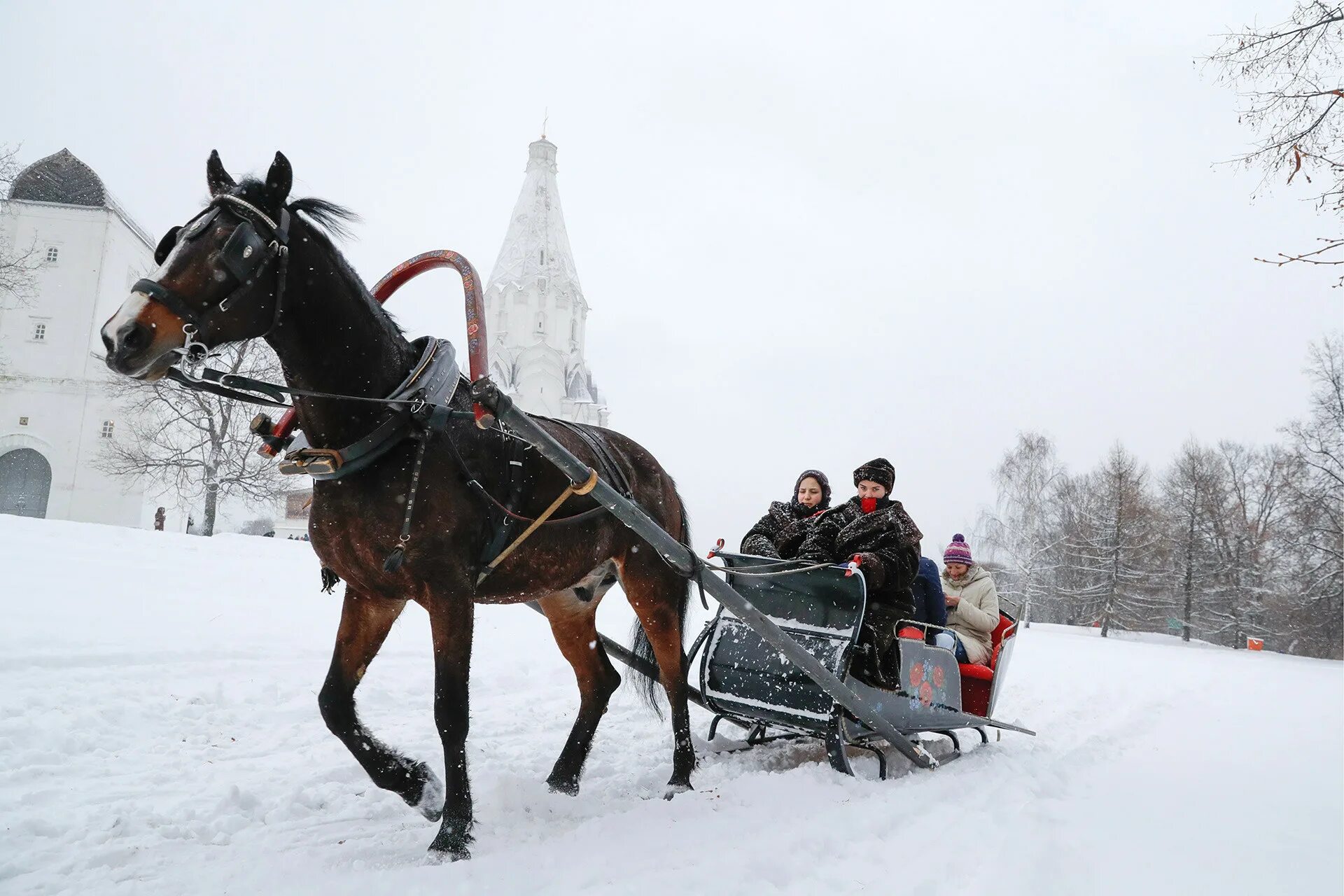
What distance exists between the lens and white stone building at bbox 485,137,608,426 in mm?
49406

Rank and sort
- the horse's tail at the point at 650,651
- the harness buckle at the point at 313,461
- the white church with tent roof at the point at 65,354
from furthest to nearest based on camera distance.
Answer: the white church with tent roof at the point at 65,354, the horse's tail at the point at 650,651, the harness buckle at the point at 313,461

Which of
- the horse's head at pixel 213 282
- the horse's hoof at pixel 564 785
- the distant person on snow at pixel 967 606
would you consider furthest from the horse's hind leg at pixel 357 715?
the distant person on snow at pixel 967 606

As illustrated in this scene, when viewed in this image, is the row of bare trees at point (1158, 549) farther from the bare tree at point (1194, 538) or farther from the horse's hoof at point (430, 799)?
the horse's hoof at point (430, 799)

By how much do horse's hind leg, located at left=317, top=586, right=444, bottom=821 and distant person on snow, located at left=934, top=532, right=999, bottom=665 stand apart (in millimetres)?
3409

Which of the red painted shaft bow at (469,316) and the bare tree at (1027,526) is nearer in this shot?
the red painted shaft bow at (469,316)

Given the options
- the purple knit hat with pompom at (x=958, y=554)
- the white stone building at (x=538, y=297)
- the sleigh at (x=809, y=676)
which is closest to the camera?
the sleigh at (x=809, y=676)

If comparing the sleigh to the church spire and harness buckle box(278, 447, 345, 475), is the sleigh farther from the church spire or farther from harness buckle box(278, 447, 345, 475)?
the church spire

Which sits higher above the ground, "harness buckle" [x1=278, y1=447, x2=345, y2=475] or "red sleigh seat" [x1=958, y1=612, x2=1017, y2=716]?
"harness buckle" [x1=278, y1=447, x2=345, y2=475]

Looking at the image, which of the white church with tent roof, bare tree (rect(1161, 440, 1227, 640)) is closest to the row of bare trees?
bare tree (rect(1161, 440, 1227, 640))

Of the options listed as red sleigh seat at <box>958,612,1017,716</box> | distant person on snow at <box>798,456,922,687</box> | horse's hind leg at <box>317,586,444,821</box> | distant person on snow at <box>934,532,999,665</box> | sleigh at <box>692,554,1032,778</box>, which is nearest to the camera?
horse's hind leg at <box>317,586,444,821</box>

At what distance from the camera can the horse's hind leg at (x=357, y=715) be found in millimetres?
3371

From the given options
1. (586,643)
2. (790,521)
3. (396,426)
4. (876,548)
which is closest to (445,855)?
(396,426)

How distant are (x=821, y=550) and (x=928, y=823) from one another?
2.10 metres

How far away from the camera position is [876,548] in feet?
16.6
